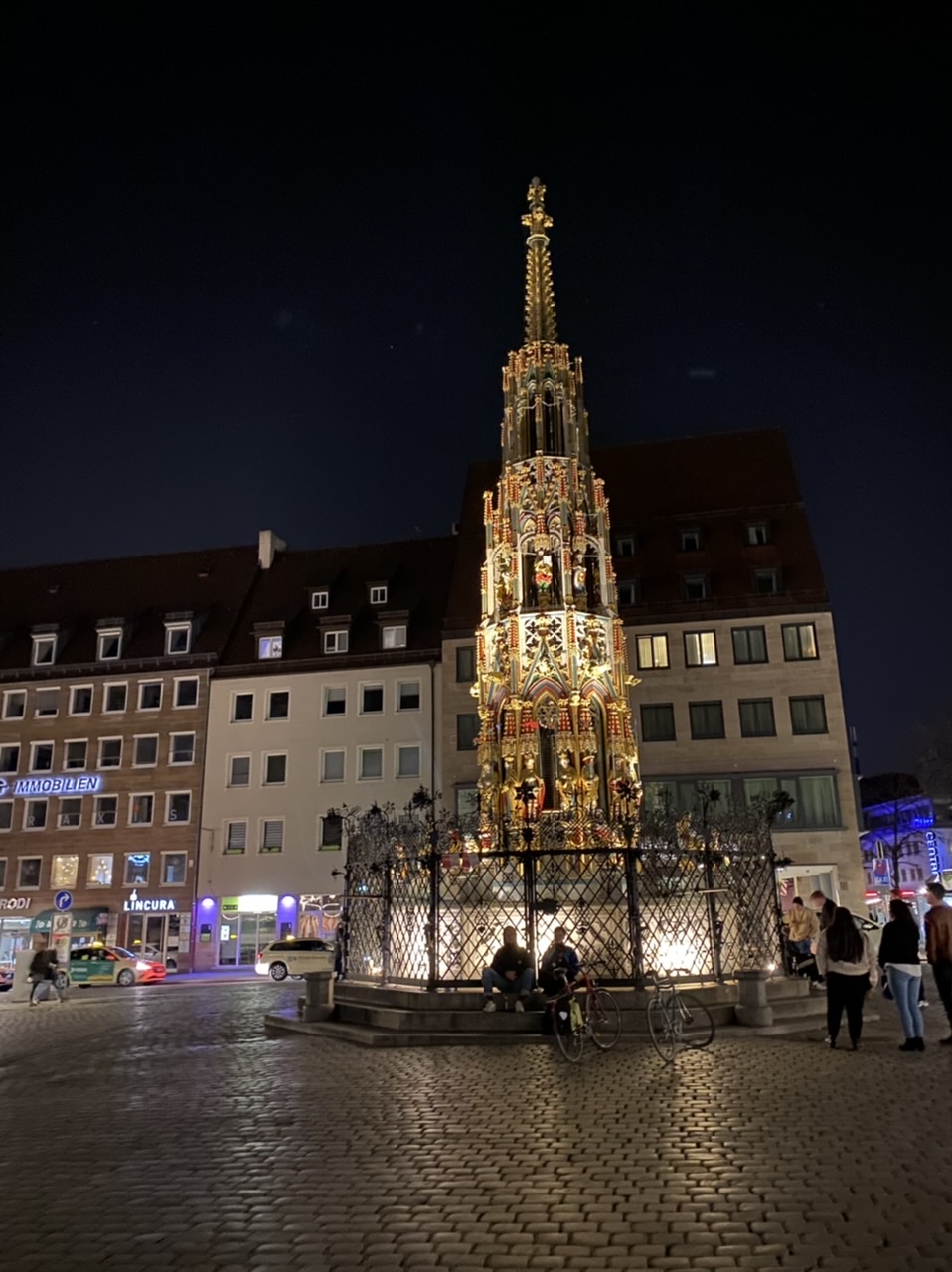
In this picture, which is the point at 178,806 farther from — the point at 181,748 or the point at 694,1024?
the point at 694,1024

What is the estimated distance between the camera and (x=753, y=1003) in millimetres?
14344

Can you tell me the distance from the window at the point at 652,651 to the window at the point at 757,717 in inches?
135

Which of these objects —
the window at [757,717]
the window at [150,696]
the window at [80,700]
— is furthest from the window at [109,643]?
the window at [757,717]

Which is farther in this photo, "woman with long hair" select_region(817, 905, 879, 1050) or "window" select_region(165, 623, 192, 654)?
"window" select_region(165, 623, 192, 654)

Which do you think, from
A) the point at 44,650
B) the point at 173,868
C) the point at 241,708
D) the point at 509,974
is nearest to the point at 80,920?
the point at 173,868

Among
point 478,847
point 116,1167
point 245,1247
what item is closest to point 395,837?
point 478,847

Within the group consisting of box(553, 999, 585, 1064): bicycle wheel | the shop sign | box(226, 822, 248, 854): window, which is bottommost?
box(553, 999, 585, 1064): bicycle wheel

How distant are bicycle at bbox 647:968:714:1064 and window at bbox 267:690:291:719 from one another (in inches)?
1313

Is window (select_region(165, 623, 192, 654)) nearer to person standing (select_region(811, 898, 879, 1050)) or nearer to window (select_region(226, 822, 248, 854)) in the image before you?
window (select_region(226, 822, 248, 854))

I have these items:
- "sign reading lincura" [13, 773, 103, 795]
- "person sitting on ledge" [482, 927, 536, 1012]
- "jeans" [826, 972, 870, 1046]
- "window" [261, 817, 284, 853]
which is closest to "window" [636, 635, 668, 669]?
"window" [261, 817, 284, 853]

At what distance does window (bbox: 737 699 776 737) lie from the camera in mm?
38812

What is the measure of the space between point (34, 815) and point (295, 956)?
62.3 ft

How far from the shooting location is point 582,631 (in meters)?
20.8

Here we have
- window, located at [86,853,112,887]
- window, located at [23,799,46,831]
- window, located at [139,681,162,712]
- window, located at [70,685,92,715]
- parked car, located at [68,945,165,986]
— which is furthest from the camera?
window, located at [70,685,92,715]
